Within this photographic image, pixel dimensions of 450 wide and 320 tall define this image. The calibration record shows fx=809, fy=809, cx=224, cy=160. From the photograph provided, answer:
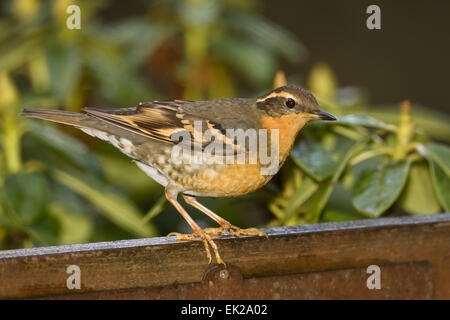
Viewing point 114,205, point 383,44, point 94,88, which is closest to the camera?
point 114,205

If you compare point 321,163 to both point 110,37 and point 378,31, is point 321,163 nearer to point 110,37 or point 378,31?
point 110,37

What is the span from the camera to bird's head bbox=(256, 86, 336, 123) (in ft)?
8.48

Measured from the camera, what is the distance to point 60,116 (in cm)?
275

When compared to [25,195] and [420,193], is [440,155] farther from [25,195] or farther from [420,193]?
[25,195]

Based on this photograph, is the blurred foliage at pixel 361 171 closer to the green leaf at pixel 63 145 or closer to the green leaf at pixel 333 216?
the green leaf at pixel 333 216

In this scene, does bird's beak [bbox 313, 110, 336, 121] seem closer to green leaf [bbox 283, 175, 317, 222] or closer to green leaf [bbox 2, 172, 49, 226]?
green leaf [bbox 283, 175, 317, 222]

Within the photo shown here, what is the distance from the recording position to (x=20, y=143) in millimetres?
3143

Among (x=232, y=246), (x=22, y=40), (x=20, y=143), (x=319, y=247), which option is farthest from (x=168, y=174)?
(x=22, y=40)

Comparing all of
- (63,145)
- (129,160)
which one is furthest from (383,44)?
(63,145)

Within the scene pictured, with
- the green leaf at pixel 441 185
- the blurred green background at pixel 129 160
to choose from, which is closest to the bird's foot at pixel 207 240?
the blurred green background at pixel 129 160

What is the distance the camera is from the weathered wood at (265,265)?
2.24 m

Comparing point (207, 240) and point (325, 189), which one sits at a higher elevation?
point (325, 189)

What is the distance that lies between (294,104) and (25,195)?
936 millimetres

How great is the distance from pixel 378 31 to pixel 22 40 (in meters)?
3.67
